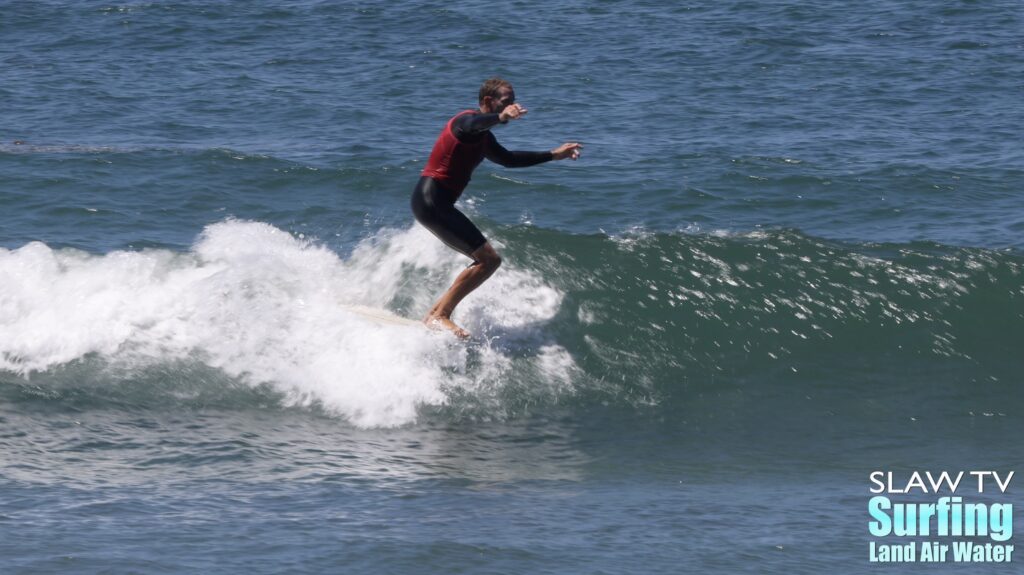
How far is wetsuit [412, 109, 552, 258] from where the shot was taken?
9.23 m

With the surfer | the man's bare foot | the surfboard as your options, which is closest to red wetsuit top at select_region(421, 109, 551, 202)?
the surfer

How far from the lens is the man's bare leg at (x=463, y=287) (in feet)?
31.6

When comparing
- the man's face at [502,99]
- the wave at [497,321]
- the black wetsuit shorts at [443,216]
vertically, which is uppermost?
the man's face at [502,99]

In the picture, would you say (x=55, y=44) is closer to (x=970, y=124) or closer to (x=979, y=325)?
(x=970, y=124)

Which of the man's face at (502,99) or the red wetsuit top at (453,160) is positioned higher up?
the man's face at (502,99)

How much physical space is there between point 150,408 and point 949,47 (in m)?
15.4

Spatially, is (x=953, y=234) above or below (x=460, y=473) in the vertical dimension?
above

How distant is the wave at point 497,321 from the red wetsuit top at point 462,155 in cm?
123

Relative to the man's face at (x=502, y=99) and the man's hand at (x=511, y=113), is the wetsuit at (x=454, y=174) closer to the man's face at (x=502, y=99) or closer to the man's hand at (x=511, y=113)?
the man's face at (x=502, y=99)

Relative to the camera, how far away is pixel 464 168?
938 cm

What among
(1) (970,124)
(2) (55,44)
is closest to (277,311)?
(1) (970,124)

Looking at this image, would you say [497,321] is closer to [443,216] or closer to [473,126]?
[443,216]

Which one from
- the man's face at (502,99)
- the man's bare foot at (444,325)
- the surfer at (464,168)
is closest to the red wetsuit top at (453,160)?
the surfer at (464,168)

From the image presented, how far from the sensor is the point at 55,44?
2256 centimetres
